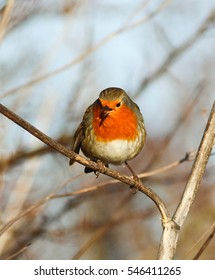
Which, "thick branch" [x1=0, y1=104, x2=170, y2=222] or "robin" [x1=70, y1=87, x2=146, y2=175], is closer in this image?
"thick branch" [x1=0, y1=104, x2=170, y2=222]

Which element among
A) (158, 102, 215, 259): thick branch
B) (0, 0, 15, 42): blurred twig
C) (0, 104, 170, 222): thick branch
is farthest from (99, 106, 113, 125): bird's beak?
(158, 102, 215, 259): thick branch

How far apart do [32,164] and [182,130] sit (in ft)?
6.15

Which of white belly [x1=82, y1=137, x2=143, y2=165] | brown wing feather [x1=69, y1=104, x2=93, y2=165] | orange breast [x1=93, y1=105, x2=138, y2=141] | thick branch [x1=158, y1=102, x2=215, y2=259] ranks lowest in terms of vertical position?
thick branch [x1=158, y1=102, x2=215, y2=259]

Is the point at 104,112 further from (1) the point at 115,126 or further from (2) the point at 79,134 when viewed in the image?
(2) the point at 79,134

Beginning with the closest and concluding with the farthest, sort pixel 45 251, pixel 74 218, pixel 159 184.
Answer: pixel 45 251 < pixel 74 218 < pixel 159 184

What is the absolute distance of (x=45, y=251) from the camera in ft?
12.8

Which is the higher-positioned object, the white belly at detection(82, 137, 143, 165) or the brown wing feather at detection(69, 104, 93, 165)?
the brown wing feather at detection(69, 104, 93, 165)

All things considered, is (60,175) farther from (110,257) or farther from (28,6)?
(110,257)

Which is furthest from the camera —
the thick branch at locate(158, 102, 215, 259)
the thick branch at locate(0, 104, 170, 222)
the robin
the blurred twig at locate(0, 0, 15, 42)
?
the robin

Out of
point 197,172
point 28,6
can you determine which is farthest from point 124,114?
point 197,172

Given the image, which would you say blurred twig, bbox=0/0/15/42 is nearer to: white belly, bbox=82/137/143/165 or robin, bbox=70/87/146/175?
robin, bbox=70/87/146/175

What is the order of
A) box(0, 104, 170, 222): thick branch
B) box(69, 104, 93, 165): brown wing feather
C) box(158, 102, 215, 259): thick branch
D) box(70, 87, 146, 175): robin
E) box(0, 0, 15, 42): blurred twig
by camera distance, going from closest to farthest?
box(0, 104, 170, 222): thick branch, box(158, 102, 215, 259): thick branch, box(0, 0, 15, 42): blurred twig, box(70, 87, 146, 175): robin, box(69, 104, 93, 165): brown wing feather

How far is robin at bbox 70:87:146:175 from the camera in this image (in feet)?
12.1

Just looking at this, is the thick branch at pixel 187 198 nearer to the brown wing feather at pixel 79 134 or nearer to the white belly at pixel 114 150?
the white belly at pixel 114 150
